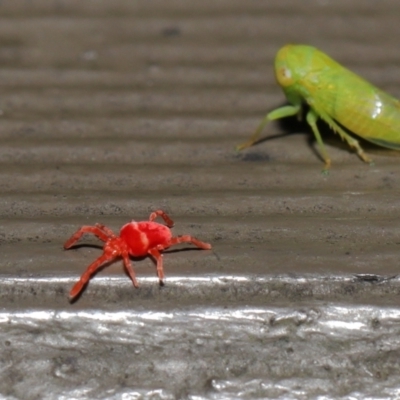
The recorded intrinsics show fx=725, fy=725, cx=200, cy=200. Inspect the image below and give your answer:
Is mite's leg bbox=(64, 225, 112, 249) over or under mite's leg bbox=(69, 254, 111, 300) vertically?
over

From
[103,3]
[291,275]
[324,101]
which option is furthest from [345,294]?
[103,3]

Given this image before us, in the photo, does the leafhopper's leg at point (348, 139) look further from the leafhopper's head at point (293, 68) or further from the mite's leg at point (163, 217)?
the mite's leg at point (163, 217)

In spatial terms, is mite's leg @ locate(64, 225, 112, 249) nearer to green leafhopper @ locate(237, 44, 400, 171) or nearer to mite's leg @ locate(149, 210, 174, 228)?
mite's leg @ locate(149, 210, 174, 228)

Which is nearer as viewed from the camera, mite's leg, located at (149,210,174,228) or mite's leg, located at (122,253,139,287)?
mite's leg, located at (122,253,139,287)

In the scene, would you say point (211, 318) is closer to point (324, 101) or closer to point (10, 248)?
point (10, 248)

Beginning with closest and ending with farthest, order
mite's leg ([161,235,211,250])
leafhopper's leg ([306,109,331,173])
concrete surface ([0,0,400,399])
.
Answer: concrete surface ([0,0,400,399]), mite's leg ([161,235,211,250]), leafhopper's leg ([306,109,331,173])

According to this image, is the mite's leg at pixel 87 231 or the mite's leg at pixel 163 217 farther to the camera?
the mite's leg at pixel 163 217

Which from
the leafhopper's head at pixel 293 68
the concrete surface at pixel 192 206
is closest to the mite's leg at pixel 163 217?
the concrete surface at pixel 192 206

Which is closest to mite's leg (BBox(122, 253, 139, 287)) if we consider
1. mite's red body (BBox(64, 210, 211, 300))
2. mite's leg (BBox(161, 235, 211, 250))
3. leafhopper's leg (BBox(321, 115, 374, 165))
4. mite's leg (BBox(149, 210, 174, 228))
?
mite's red body (BBox(64, 210, 211, 300))
